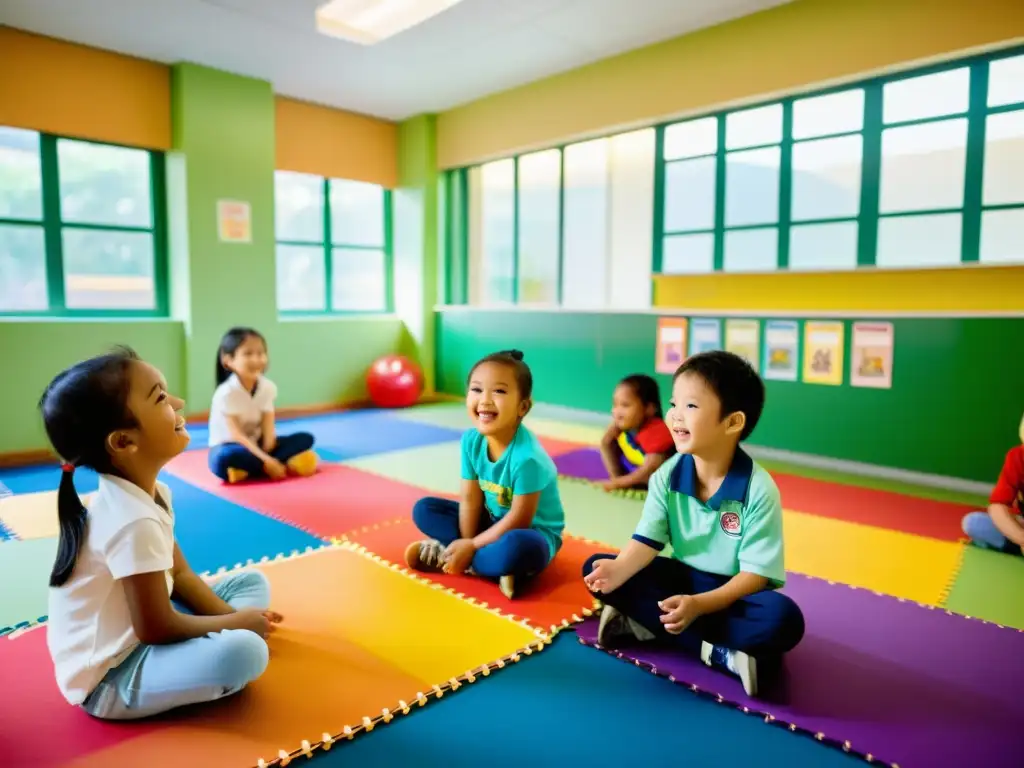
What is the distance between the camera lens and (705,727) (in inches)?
70.4

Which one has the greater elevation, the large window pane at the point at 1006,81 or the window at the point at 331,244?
the large window pane at the point at 1006,81

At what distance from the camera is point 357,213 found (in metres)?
7.85

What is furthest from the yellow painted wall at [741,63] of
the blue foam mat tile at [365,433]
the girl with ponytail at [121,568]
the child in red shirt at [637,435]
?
the girl with ponytail at [121,568]

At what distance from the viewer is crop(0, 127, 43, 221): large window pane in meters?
5.46

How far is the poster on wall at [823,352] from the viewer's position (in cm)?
475

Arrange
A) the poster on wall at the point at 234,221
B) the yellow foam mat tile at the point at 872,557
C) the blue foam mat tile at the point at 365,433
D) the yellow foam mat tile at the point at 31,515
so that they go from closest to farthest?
the yellow foam mat tile at the point at 872,557 < the yellow foam mat tile at the point at 31,515 < the blue foam mat tile at the point at 365,433 < the poster on wall at the point at 234,221

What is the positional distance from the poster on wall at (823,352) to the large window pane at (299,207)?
491 cm

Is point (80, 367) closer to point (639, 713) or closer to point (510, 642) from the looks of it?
point (510, 642)

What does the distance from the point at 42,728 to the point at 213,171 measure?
5.44m

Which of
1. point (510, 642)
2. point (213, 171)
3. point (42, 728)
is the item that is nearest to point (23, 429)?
point (213, 171)

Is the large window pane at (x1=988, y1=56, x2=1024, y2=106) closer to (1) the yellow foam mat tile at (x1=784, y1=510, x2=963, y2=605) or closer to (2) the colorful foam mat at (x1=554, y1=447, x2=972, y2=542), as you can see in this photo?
(2) the colorful foam mat at (x1=554, y1=447, x2=972, y2=542)

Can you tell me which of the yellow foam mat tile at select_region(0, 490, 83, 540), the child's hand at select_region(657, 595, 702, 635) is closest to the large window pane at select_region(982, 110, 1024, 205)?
the child's hand at select_region(657, 595, 702, 635)

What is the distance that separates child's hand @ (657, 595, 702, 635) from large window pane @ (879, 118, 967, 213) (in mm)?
3706

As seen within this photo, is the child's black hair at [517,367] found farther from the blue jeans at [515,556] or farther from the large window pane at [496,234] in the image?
the large window pane at [496,234]
